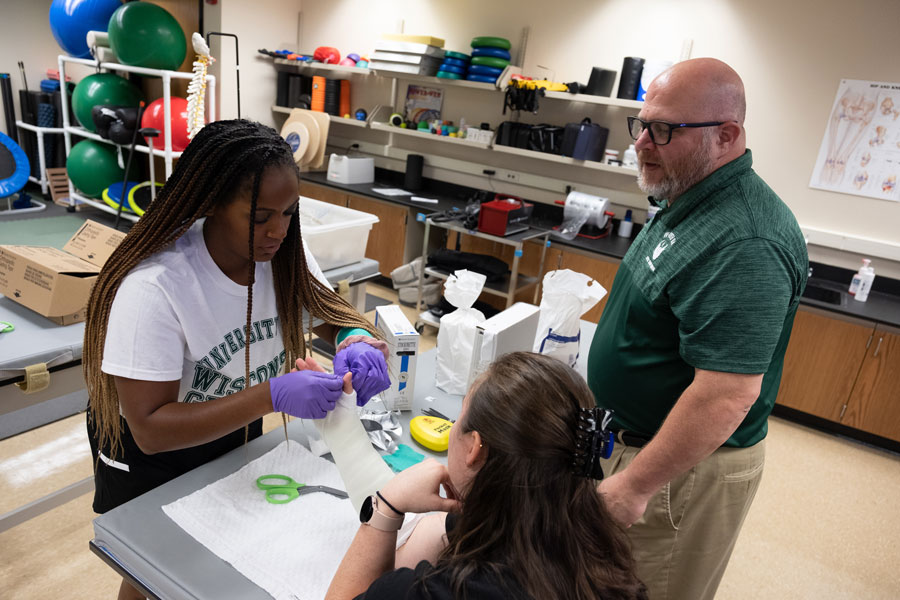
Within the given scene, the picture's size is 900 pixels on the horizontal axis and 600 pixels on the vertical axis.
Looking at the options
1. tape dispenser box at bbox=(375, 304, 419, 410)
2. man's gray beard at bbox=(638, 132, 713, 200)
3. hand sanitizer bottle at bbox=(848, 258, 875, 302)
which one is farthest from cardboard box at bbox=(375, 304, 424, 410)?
hand sanitizer bottle at bbox=(848, 258, 875, 302)

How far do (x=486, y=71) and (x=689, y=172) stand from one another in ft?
10.0

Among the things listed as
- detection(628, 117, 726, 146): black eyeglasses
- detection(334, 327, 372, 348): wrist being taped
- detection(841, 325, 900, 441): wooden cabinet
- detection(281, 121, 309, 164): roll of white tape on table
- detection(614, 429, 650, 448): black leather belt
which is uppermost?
detection(628, 117, 726, 146): black eyeglasses

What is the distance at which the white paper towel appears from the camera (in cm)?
92

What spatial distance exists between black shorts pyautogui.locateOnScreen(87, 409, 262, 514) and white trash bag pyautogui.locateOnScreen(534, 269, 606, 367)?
95 cm

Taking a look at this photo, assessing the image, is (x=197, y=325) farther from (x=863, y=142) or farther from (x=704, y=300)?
(x=863, y=142)

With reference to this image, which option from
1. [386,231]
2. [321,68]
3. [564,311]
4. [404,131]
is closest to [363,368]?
[564,311]

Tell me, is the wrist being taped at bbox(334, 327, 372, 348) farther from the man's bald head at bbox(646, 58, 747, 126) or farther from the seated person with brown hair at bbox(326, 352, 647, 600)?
the man's bald head at bbox(646, 58, 747, 126)

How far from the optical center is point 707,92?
1139 mm

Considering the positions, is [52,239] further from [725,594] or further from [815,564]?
[815,564]

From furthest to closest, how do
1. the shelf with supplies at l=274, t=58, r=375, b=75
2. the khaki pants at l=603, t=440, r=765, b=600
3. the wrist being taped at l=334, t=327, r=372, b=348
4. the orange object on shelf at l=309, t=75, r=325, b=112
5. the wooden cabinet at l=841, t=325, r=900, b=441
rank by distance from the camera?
the orange object on shelf at l=309, t=75, r=325, b=112
the shelf with supplies at l=274, t=58, r=375, b=75
the wooden cabinet at l=841, t=325, r=900, b=441
the wrist being taped at l=334, t=327, r=372, b=348
the khaki pants at l=603, t=440, r=765, b=600

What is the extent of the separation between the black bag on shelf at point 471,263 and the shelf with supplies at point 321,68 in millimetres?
1715

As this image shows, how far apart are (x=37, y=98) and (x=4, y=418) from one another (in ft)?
13.4

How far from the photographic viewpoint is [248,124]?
114cm

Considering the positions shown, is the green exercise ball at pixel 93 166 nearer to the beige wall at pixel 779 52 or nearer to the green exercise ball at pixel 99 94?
the green exercise ball at pixel 99 94
